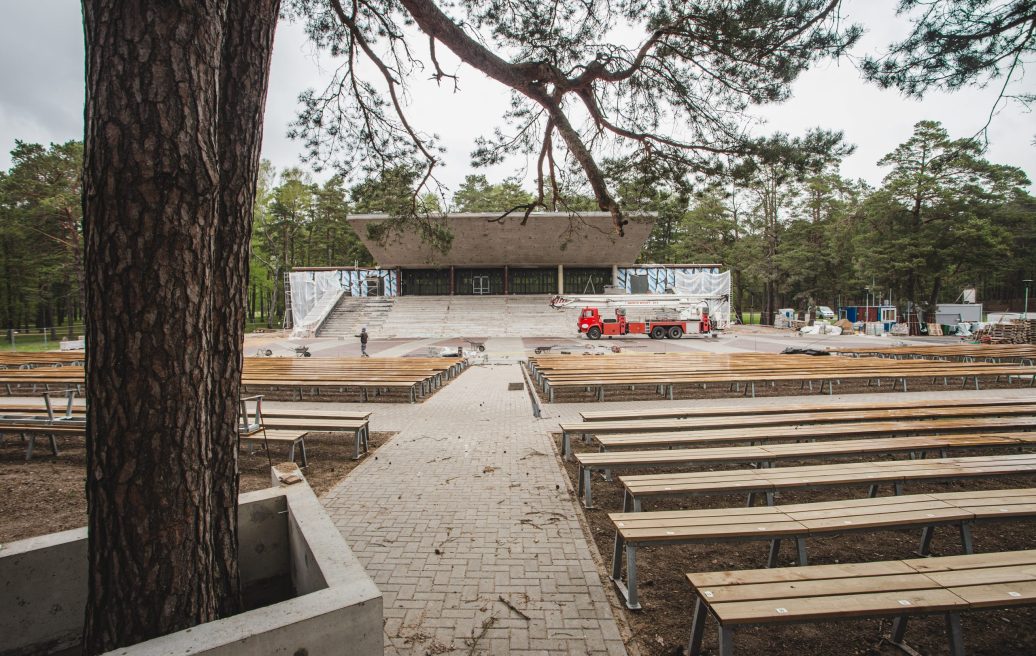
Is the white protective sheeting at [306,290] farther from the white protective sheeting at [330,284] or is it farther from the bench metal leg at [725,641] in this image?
the bench metal leg at [725,641]

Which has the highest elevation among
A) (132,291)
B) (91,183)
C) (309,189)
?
(309,189)

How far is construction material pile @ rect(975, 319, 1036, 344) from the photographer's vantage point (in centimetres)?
2197

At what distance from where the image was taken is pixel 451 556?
11.1 feet

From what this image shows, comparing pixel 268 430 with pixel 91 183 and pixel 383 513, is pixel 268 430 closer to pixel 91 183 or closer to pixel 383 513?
pixel 383 513

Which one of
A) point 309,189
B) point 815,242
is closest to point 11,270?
point 309,189

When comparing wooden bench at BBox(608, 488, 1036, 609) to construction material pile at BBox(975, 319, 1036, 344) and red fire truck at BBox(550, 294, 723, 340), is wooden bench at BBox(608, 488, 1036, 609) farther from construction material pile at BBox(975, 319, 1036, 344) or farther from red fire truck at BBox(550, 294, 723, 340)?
construction material pile at BBox(975, 319, 1036, 344)

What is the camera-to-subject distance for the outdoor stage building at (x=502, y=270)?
35716 millimetres

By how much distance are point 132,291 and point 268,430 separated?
523 cm

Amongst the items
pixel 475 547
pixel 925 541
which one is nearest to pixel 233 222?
pixel 475 547

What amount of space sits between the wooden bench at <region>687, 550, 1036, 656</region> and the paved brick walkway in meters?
0.72

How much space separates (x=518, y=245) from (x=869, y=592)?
36403 millimetres

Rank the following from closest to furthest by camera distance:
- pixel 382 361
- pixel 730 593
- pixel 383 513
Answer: pixel 730 593 → pixel 383 513 → pixel 382 361

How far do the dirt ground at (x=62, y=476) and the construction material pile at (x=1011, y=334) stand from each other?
98.6ft

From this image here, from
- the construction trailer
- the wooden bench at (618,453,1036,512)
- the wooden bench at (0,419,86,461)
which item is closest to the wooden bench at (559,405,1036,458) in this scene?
the wooden bench at (618,453,1036,512)
